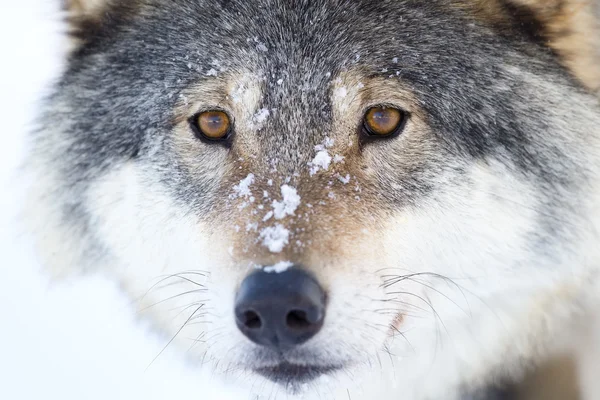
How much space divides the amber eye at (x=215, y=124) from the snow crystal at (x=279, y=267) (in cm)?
66

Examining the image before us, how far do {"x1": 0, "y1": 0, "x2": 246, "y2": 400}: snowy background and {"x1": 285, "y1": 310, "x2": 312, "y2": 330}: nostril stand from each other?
1.33m

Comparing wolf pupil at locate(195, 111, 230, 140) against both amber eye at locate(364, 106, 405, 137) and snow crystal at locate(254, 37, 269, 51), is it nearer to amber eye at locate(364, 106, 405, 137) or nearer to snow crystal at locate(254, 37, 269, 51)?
snow crystal at locate(254, 37, 269, 51)

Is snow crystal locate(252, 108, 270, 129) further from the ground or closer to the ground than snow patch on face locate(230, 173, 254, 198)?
further from the ground

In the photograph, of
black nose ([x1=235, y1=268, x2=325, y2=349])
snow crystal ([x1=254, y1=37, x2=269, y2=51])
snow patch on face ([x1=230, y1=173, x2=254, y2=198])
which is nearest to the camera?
black nose ([x1=235, y1=268, x2=325, y2=349])

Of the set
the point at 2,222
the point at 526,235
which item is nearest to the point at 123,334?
the point at 2,222

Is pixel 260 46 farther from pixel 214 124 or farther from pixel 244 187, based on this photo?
pixel 244 187

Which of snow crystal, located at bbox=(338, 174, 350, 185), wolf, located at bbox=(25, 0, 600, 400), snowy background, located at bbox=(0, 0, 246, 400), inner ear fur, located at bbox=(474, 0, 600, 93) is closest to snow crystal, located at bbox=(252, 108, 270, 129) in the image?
wolf, located at bbox=(25, 0, 600, 400)

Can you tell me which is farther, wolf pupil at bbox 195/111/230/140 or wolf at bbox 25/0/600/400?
wolf pupil at bbox 195/111/230/140

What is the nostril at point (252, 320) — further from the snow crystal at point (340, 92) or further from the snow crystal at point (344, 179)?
the snow crystal at point (340, 92)

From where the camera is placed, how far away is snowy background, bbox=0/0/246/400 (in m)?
3.35

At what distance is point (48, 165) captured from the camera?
2.76m

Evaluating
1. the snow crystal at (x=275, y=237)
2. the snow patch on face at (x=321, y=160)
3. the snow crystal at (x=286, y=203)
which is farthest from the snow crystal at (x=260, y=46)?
the snow crystal at (x=275, y=237)

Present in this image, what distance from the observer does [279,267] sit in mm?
1795

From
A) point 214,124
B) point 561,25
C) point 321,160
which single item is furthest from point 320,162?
point 561,25
